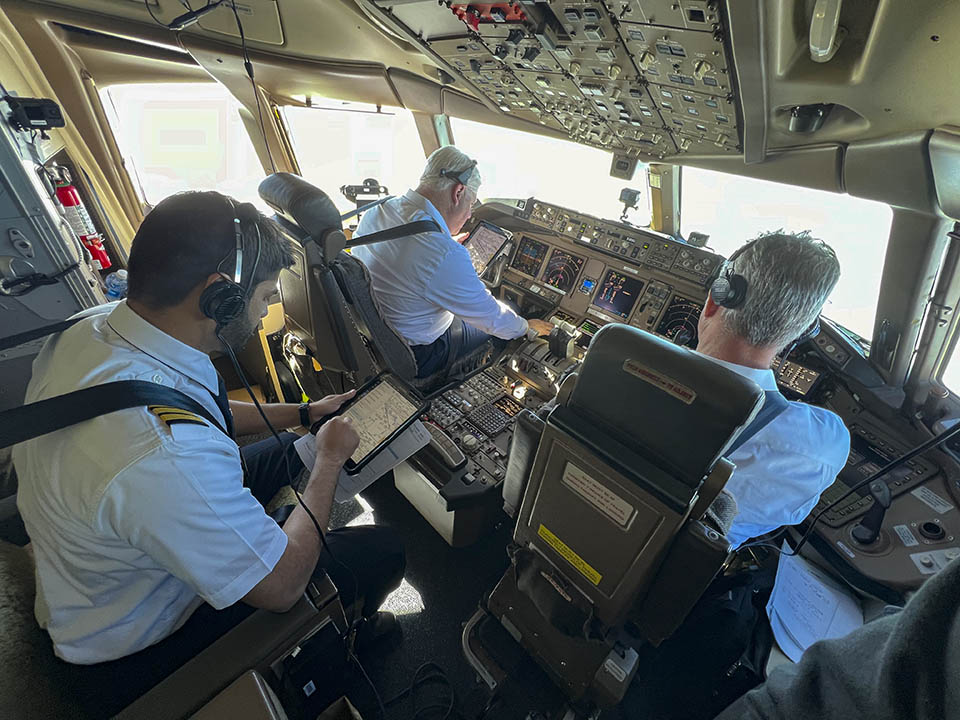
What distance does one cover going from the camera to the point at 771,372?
1.09 meters

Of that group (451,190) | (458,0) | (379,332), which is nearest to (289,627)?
(379,332)

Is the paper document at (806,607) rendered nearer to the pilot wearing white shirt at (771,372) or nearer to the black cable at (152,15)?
the pilot wearing white shirt at (771,372)

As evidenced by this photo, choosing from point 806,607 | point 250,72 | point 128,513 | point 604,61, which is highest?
point 250,72

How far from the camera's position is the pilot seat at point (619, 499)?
0.77 meters

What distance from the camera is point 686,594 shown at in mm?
907

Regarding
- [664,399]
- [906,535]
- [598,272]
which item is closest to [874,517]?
[906,535]

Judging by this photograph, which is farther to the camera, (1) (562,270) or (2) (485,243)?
(2) (485,243)

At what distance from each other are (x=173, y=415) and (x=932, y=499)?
2465 millimetres

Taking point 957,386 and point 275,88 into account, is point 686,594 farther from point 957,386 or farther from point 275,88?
point 275,88

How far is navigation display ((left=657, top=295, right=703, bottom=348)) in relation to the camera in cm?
216

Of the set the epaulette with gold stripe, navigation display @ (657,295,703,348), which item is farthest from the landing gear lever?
the epaulette with gold stripe

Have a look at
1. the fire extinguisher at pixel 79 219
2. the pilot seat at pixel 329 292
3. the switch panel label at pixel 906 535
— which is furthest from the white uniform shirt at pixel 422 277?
the fire extinguisher at pixel 79 219

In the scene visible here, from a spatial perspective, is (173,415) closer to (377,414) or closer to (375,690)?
(377,414)

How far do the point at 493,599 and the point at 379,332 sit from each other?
117 cm
